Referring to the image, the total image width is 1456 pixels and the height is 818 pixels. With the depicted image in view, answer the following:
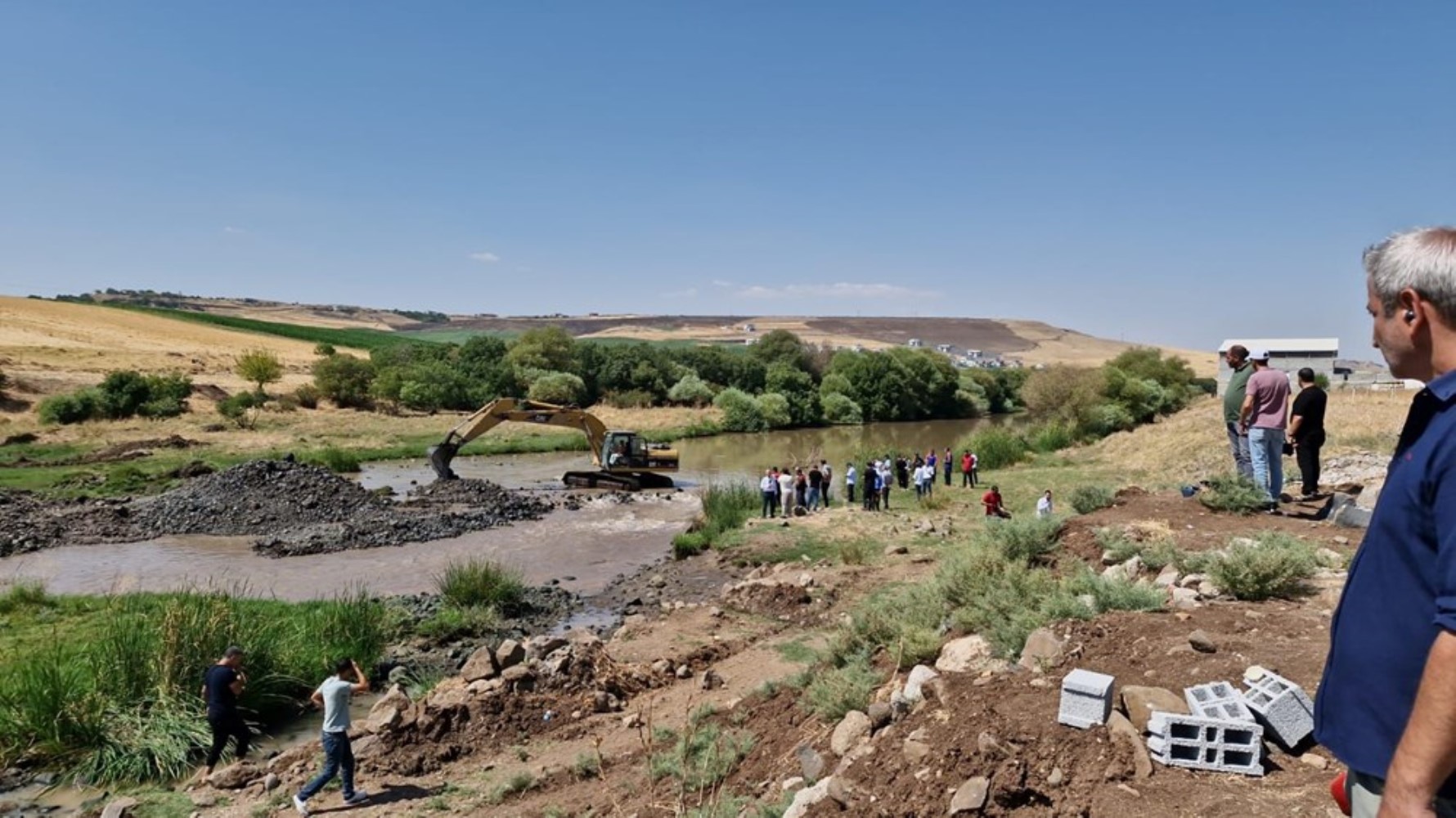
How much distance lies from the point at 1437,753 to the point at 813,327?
583 feet

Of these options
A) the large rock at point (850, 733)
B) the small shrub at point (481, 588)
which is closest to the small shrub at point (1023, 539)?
the large rock at point (850, 733)

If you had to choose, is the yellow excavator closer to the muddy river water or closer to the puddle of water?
the muddy river water

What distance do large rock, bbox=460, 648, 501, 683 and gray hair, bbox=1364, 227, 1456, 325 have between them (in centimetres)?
1019

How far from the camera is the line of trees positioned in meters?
60.3

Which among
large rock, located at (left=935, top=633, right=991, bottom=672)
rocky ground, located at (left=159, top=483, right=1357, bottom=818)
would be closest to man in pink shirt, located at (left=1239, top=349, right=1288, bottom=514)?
rocky ground, located at (left=159, top=483, right=1357, bottom=818)

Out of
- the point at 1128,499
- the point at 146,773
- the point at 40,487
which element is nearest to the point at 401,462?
the point at 40,487

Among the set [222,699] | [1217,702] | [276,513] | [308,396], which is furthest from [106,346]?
[1217,702]

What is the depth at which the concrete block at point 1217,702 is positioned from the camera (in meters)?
4.67

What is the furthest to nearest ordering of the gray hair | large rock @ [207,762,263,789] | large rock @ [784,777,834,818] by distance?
large rock @ [207,762,263,789], large rock @ [784,777,834,818], the gray hair

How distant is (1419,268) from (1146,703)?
367cm

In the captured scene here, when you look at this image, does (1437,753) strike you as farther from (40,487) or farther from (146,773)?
(40,487)

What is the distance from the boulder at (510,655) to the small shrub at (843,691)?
4.61m

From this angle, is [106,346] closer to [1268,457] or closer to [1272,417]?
[1268,457]

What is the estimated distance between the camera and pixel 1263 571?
7223 millimetres
